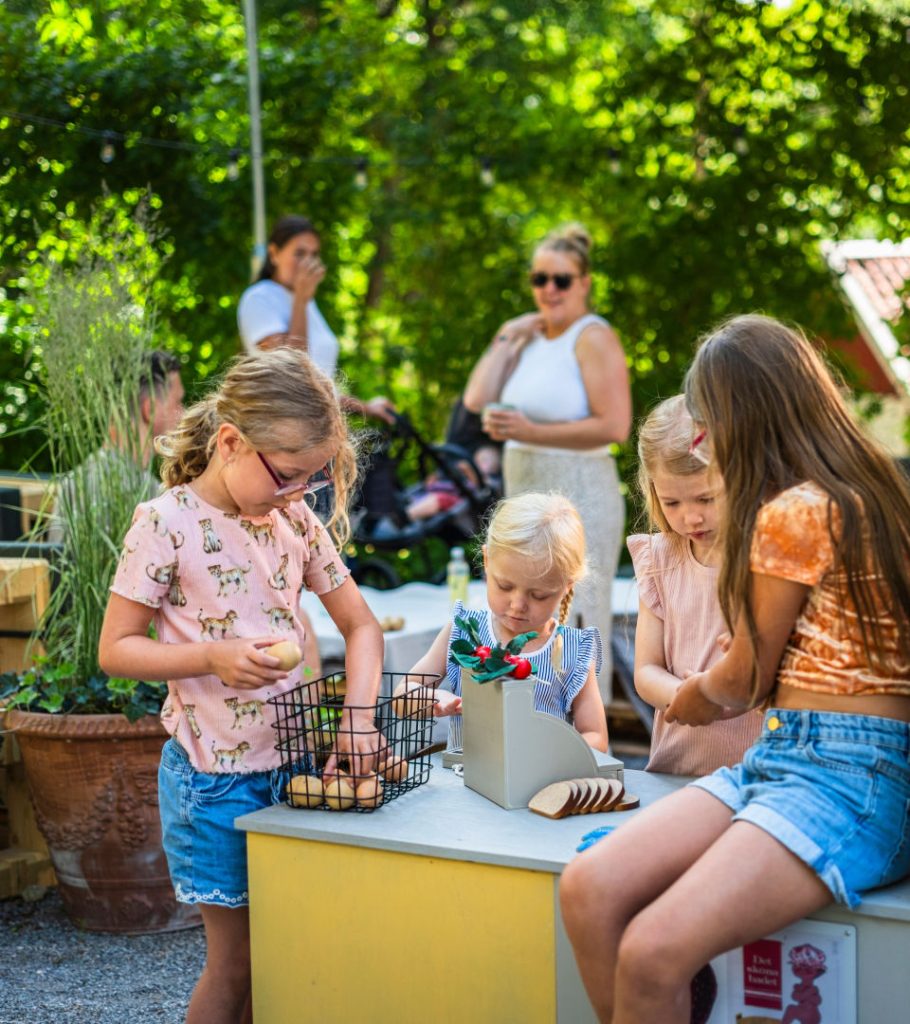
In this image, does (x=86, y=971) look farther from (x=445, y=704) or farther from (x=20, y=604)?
(x=445, y=704)

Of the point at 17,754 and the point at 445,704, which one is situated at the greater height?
the point at 445,704

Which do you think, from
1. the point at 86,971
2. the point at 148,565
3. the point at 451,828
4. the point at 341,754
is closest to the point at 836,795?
the point at 451,828

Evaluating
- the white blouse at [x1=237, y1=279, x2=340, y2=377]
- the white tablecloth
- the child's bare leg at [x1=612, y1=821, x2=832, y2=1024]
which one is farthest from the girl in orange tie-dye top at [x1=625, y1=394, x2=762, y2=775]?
the white blouse at [x1=237, y1=279, x2=340, y2=377]

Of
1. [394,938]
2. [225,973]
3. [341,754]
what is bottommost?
[225,973]

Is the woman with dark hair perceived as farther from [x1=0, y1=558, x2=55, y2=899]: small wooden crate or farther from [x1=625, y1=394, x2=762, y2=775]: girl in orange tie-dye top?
[x1=625, y1=394, x2=762, y2=775]: girl in orange tie-dye top

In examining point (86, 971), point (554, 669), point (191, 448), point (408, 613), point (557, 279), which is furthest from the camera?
point (408, 613)

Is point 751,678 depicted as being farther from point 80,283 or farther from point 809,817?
point 80,283

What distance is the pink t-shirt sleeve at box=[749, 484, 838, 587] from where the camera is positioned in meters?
1.86

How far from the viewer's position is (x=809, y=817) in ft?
5.81

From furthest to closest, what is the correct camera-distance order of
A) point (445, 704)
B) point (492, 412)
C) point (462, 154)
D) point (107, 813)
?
point (462, 154), point (492, 412), point (107, 813), point (445, 704)

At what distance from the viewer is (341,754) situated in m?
2.21

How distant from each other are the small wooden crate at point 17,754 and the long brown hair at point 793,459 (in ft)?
7.11

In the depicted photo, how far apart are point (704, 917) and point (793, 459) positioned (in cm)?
68

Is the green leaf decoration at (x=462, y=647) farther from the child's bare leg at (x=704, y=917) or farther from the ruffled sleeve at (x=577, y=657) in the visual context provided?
the child's bare leg at (x=704, y=917)
